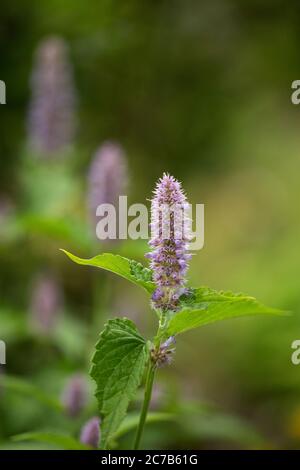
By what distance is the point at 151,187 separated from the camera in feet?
20.6

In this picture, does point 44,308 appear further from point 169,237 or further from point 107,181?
point 169,237

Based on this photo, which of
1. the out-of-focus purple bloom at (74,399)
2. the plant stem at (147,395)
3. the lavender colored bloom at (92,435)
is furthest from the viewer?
the out-of-focus purple bloom at (74,399)

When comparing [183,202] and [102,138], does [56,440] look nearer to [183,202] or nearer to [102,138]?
[183,202]

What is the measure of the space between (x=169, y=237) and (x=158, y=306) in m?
0.18

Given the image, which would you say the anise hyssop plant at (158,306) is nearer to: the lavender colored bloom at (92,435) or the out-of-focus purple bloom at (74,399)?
the lavender colored bloom at (92,435)

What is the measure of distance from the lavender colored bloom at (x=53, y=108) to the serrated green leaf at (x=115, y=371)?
8.18 ft

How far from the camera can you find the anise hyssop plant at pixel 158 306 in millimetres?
1724

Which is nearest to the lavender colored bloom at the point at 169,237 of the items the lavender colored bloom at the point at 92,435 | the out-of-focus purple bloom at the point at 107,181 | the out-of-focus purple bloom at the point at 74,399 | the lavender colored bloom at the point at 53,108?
the lavender colored bloom at the point at 92,435

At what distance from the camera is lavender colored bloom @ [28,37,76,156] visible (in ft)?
13.5

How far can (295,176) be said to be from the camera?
689 cm

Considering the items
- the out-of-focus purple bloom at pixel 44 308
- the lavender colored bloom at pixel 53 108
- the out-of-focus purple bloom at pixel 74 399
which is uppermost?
the lavender colored bloom at pixel 53 108

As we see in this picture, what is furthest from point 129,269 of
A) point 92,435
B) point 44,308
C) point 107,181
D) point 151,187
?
point 151,187

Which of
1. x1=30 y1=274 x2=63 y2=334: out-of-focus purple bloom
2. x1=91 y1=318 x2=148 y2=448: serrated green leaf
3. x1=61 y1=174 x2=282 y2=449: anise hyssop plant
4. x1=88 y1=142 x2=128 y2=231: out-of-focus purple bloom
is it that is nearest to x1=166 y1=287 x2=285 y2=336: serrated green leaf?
x1=61 y1=174 x2=282 y2=449: anise hyssop plant

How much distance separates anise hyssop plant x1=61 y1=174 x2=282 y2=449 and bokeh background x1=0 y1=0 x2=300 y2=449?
1.10 feet
